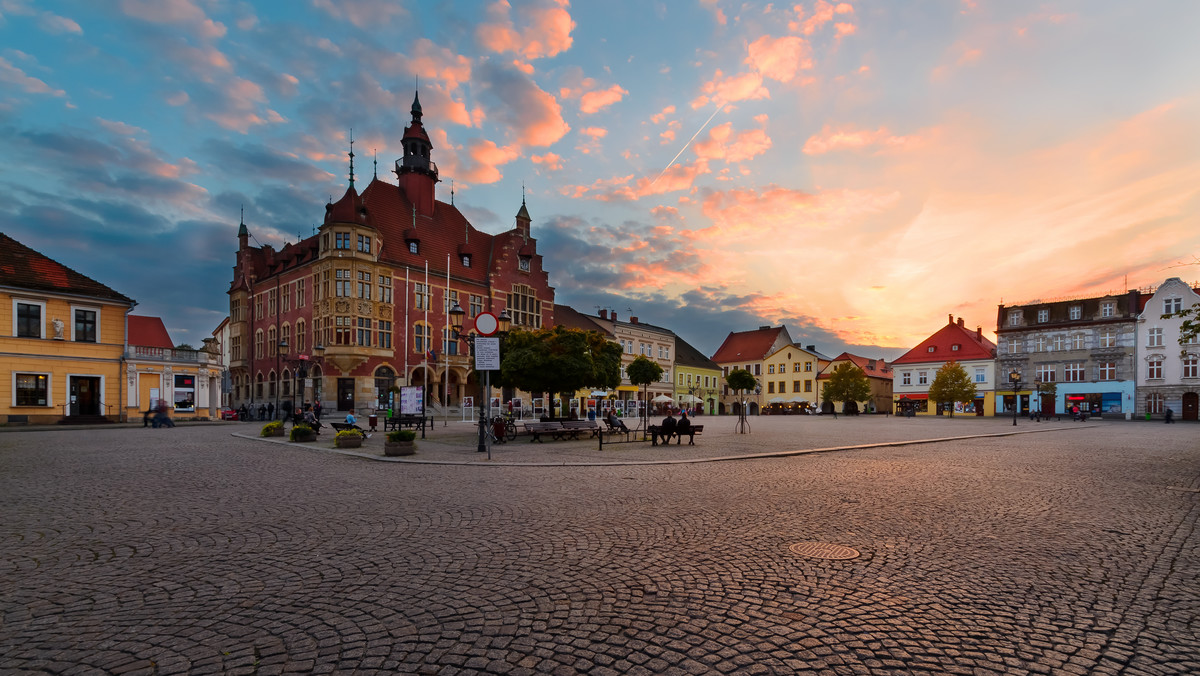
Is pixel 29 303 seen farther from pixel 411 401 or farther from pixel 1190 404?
pixel 1190 404

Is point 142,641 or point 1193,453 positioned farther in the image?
point 1193,453

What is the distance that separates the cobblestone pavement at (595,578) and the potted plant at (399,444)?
5093 millimetres

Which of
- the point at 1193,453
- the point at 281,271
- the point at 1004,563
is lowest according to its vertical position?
the point at 1193,453

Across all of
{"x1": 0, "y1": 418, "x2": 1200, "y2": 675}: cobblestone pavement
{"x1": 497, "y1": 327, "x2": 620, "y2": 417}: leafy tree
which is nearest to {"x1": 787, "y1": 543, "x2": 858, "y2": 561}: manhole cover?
{"x1": 0, "y1": 418, "x2": 1200, "y2": 675}: cobblestone pavement

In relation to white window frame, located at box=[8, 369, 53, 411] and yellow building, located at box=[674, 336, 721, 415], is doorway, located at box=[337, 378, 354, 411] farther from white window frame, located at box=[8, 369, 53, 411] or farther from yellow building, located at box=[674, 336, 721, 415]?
yellow building, located at box=[674, 336, 721, 415]

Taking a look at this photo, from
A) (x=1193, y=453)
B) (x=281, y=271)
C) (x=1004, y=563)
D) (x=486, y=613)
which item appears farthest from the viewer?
(x=281, y=271)

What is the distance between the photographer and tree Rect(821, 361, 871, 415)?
69500 millimetres

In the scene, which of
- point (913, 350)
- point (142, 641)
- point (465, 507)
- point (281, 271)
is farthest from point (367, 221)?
point (913, 350)

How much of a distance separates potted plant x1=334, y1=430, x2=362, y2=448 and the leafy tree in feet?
26.6

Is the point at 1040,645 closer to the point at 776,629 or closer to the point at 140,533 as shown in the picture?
the point at 776,629

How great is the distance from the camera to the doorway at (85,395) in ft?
120

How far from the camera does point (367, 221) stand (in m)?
51.5

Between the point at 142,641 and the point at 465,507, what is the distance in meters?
4.79

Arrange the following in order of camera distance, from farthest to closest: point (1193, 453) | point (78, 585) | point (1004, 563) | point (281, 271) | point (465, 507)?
point (281, 271) → point (1193, 453) → point (465, 507) → point (1004, 563) → point (78, 585)
